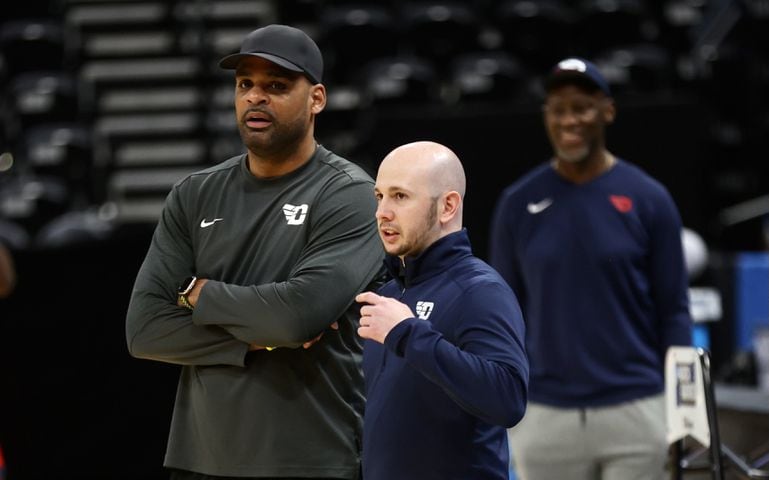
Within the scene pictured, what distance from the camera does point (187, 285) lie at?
13.0 feet

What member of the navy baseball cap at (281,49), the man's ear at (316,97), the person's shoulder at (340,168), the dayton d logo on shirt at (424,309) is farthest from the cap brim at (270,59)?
the dayton d logo on shirt at (424,309)

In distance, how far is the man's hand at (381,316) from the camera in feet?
10.7

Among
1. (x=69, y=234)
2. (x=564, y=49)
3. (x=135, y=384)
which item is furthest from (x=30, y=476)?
(x=564, y=49)

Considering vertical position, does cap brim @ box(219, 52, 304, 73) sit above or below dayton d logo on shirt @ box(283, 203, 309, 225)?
above

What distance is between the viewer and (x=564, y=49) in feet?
39.9

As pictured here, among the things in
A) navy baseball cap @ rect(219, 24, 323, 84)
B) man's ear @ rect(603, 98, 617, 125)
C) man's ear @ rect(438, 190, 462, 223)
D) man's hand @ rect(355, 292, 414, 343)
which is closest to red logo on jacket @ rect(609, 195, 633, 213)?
man's ear @ rect(603, 98, 617, 125)

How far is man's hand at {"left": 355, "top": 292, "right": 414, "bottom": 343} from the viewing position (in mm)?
3262

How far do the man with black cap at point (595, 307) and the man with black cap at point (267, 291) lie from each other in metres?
1.30

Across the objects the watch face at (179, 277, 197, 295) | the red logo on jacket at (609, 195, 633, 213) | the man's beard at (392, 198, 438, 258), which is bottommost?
the watch face at (179, 277, 197, 295)

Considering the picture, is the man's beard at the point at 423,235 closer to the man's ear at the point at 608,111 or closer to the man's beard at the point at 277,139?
the man's beard at the point at 277,139

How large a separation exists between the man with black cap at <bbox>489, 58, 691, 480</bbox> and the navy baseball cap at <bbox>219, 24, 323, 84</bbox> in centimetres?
158

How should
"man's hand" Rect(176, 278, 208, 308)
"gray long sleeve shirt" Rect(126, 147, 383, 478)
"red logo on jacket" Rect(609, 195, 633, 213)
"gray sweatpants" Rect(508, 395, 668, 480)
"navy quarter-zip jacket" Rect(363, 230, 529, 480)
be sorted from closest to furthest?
1. "navy quarter-zip jacket" Rect(363, 230, 529, 480)
2. "gray long sleeve shirt" Rect(126, 147, 383, 478)
3. "man's hand" Rect(176, 278, 208, 308)
4. "gray sweatpants" Rect(508, 395, 668, 480)
5. "red logo on jacket" Rect(609, 195, 633, 213)

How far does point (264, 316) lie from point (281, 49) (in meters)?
0.81

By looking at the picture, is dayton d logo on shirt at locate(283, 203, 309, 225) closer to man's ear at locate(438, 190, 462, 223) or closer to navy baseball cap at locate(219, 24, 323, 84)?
navy baseball cap at locate(219, 24, 323, 84)
